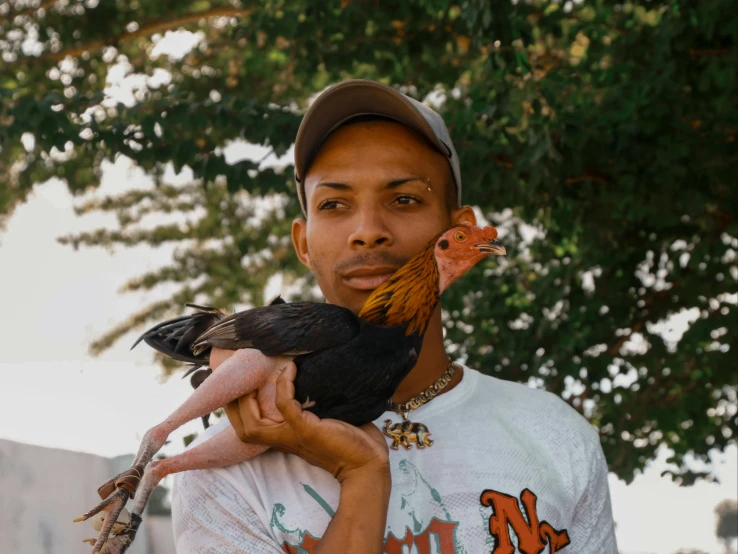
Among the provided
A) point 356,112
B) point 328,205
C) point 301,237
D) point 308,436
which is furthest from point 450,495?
→ point 356,112

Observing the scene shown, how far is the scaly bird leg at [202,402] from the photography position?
2.40m

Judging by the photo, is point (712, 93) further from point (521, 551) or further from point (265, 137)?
point (521, 551)

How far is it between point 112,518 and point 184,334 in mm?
719

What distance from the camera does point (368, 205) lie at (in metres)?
3.22

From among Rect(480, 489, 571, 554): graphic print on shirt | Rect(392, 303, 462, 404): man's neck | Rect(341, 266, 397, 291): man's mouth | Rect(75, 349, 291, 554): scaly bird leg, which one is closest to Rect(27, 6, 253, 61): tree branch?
Rect(392, 303, 462, 404): man's neck

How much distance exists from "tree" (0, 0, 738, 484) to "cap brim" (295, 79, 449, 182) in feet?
10.8

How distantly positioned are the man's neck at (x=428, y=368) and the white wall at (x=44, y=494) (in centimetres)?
345

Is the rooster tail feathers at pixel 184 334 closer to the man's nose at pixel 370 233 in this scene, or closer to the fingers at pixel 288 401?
the fingers at pixel 288 401

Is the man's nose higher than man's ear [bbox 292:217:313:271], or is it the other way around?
man's ear [bbox 292:217:313:271]

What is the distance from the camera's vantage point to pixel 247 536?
2.91 metres

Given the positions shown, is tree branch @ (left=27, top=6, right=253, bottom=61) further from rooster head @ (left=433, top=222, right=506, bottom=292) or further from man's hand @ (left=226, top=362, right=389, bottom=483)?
man's hand @ (left=226, top=362, right=389, bottom=483)

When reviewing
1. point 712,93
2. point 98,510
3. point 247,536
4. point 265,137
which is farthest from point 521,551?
point 712,93

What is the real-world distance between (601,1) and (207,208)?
5467 mm

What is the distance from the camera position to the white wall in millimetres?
6359
